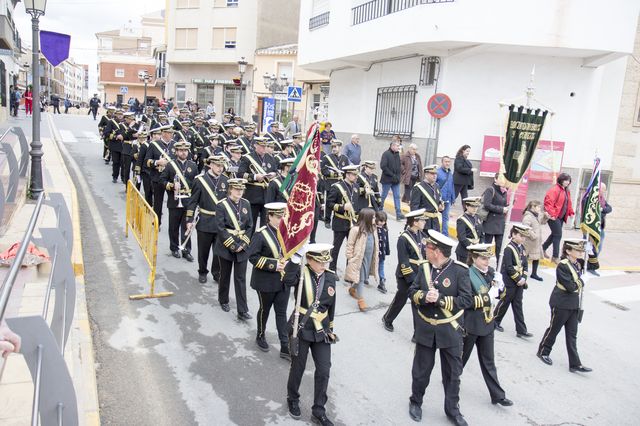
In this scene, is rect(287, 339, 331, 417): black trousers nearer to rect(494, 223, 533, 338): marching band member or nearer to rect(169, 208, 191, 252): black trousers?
rect(494, 223, 533, 338): marching band member

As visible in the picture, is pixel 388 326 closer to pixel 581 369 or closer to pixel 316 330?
pixel 581 369

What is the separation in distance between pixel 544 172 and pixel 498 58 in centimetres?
350

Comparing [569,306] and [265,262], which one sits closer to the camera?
[265,262]

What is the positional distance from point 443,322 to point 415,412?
97cm

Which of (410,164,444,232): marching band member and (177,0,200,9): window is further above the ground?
(177,0,200,9): window

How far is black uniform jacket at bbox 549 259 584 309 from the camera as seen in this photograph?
281 inches

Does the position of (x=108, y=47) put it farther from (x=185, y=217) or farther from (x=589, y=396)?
(x=589, y=396)

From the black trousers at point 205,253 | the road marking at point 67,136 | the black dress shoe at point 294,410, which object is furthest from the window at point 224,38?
the black dress shoe at point 294,410

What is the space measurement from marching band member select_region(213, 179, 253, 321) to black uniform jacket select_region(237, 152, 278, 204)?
3.34 m

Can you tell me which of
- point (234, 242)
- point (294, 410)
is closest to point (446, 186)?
point (234, 242)

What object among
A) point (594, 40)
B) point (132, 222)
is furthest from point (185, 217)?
point (594, 40)

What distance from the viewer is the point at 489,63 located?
51.8ft

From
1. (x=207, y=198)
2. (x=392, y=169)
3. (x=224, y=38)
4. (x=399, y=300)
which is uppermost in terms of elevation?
(x=224, y=38)

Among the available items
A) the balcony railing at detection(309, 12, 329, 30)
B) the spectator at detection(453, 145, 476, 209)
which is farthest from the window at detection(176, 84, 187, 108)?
the spectator at detection(453, 145, 476, 209)
